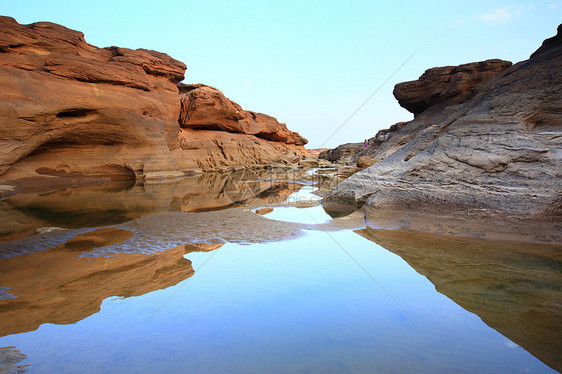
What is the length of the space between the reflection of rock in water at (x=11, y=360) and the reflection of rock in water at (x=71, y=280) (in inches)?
12.1

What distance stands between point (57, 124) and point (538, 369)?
52.8 ft

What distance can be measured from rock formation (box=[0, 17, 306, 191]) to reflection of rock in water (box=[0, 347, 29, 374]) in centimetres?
1218

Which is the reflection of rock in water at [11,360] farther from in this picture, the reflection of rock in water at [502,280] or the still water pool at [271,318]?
the reflection of rock in water at [502,280]

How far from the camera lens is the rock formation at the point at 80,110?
37.8ft

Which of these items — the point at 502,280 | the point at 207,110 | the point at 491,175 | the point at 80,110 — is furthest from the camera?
the point at 207,110

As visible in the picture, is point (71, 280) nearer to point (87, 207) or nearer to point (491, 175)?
point (87, 207)

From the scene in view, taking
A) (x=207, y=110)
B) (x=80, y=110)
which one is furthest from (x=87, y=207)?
(x=207, y=110)

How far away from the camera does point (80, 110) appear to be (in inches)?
534

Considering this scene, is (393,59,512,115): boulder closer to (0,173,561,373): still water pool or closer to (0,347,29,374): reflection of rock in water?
(0,173,561,373): still water pool

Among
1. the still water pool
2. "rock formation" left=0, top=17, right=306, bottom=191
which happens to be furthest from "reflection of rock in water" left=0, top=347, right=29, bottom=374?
"rock formation" left=0, top=17, right=306, bottom=191

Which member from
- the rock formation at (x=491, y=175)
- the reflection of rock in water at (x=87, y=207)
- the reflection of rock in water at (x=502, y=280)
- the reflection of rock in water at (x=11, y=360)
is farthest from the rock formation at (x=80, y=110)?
the reflection of rock in water at (x=502, y=280)

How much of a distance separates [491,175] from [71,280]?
274 inches

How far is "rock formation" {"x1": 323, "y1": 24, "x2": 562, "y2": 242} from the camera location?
16.0ft

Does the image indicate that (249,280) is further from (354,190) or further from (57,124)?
(57,124)
